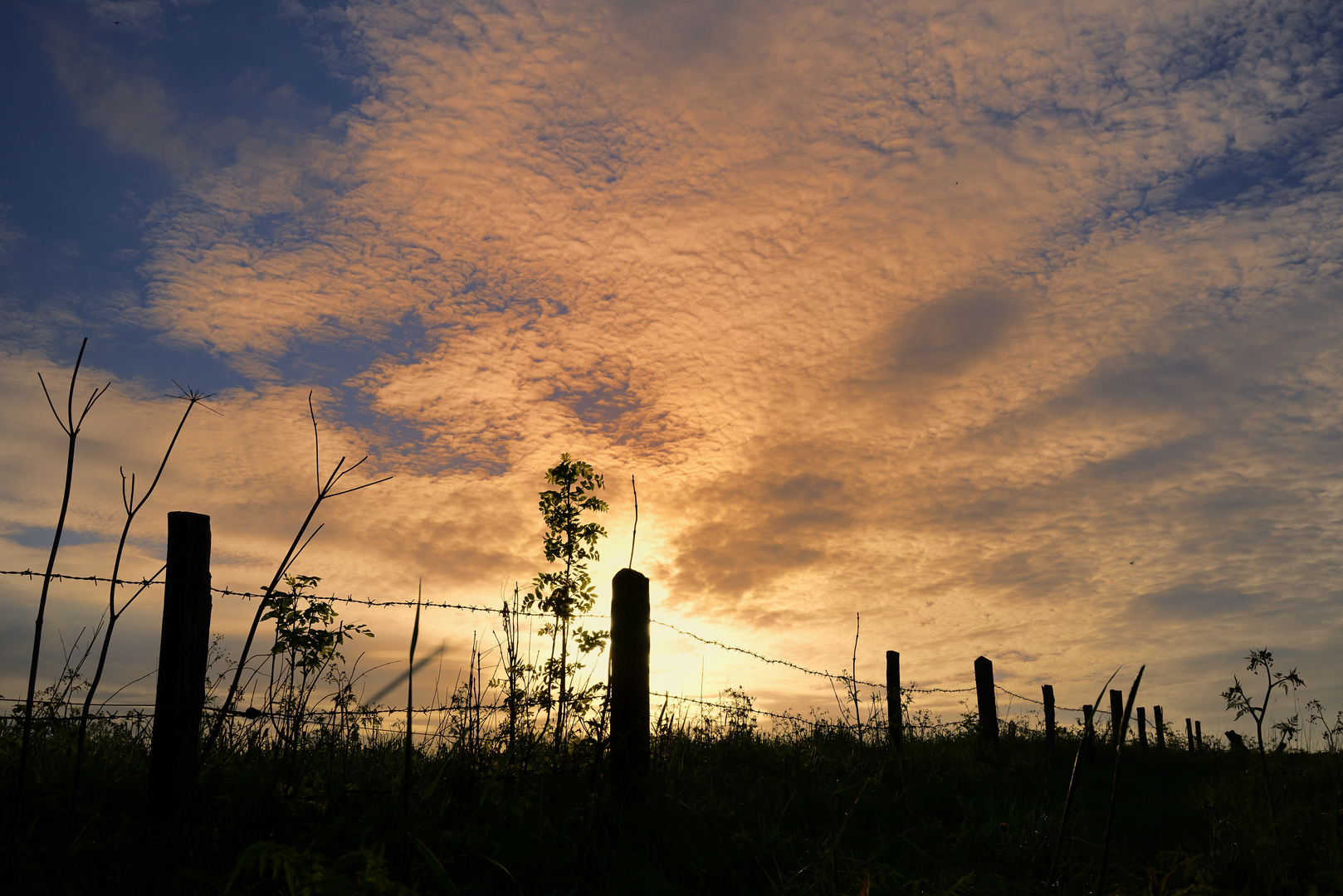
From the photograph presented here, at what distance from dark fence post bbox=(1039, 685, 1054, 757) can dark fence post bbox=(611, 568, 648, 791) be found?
8.55 m

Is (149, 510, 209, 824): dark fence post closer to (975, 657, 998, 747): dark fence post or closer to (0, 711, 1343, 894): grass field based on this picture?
(0, 711, 1343, 894): grass field

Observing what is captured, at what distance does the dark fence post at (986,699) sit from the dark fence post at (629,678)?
811cm

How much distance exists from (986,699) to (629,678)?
8.60m

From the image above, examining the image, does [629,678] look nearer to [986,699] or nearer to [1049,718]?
[986,699]

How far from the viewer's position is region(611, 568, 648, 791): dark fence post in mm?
4605

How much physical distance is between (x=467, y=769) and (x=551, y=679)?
107 centimetres

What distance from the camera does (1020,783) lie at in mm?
7922

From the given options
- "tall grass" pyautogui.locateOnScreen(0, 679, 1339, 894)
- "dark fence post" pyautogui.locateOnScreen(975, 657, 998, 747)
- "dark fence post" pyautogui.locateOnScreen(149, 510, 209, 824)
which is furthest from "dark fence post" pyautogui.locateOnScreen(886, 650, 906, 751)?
"dark fence post" pyautogui.locateOnScreen(149, 510, 209, 824)

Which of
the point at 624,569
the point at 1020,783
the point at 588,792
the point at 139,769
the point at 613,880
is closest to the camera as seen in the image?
the point at 613,880

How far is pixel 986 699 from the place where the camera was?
11.6 meters

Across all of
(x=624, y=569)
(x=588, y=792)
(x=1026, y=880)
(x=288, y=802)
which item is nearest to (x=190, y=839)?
(x=288, y=802)

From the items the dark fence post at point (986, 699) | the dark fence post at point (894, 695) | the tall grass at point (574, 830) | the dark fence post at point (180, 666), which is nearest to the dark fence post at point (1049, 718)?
the dark fence post at point (986, 699)

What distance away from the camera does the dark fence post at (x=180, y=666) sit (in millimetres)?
3990

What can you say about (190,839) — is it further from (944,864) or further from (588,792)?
(944,864)
